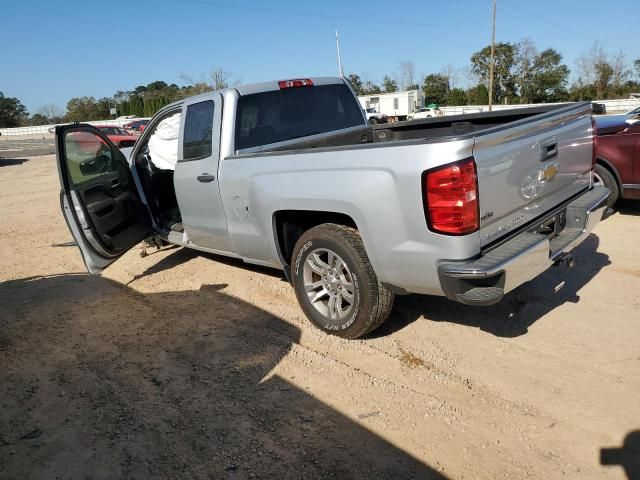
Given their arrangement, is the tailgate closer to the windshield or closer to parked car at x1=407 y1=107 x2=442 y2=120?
the windshield

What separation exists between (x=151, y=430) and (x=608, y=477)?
7.84ft

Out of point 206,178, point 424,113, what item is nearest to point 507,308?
point 206,178

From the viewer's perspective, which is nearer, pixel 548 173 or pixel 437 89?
pixel 548 173

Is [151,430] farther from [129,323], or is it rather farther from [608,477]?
[608,477]

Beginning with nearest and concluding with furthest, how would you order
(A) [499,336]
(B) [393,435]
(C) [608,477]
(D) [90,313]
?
1. (C) [608,477]
2. (B) [393,435]
3. (A) [499,336]
4. (D) [90,313]

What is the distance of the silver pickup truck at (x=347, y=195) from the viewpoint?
2.94m

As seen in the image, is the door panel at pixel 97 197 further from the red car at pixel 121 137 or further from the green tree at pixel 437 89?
the green tree at pixel 437 89

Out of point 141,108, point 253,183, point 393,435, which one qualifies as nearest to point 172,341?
point 253,183

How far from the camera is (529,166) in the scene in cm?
329

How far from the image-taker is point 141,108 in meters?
73.6

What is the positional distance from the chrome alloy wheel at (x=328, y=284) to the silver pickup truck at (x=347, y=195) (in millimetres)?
11

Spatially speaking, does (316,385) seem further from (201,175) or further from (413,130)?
(413,130)

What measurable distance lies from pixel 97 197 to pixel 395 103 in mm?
45796

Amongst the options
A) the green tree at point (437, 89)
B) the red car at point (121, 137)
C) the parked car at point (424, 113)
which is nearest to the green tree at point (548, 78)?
the green tree at point (437, 89)
